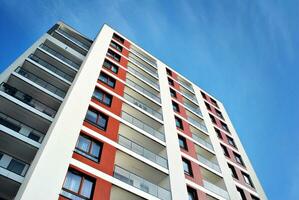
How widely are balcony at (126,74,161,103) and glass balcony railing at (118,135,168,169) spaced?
8.57 meters

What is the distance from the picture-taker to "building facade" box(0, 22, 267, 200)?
15.1 meters

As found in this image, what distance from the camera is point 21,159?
17922mm

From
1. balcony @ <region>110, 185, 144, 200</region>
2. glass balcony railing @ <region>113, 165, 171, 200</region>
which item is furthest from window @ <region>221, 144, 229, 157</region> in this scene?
balcony @ <region>110, 185, 144, 200</region>

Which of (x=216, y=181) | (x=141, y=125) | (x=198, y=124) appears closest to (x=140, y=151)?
(x=141, y=125)

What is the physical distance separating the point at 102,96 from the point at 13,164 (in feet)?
27.3

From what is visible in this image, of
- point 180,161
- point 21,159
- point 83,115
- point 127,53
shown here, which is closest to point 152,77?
point 127,53

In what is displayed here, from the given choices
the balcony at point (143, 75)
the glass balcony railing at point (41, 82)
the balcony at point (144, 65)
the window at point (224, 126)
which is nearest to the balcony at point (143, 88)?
the balcony at point (143, 75)

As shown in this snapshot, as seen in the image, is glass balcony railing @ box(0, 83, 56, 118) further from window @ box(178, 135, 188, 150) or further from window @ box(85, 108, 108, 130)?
window @ box(178, 135, 188, 150)

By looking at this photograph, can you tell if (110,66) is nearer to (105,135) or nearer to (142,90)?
(142,90)

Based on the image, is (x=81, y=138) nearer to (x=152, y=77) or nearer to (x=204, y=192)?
(x=204, y=192)

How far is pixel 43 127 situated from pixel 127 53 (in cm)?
1694

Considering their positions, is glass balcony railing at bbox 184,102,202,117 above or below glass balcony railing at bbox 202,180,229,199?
above

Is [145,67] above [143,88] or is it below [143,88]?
above

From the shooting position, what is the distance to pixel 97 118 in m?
20.1
